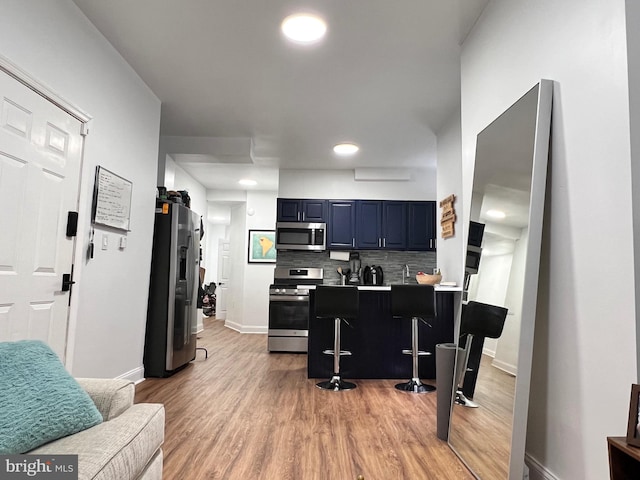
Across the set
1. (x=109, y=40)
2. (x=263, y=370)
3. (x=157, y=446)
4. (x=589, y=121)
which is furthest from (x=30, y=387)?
(x=263, y=370)

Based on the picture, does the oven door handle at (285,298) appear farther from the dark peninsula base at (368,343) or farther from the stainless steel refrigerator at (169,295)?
the dark peninsula base at (368,343)

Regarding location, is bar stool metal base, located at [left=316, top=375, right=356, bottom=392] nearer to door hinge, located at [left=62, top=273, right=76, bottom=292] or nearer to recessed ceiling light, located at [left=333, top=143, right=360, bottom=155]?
door hinge, located at [left=62, top=273, right=76, bottom=292]

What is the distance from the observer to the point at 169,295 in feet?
13.8

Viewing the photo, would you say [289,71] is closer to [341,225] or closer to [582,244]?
[582,244]

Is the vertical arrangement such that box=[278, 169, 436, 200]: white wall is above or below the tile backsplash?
above

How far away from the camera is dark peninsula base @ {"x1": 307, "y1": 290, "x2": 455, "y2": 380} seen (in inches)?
163

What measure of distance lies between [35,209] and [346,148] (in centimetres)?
380

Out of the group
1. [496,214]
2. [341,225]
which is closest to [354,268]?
[341,225]

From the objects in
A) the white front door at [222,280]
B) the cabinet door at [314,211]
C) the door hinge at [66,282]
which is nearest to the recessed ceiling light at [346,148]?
the cabinet door at [314,211]

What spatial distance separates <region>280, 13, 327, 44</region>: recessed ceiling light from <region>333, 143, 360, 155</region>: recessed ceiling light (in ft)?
7.68

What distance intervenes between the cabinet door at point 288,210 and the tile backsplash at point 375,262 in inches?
20.5

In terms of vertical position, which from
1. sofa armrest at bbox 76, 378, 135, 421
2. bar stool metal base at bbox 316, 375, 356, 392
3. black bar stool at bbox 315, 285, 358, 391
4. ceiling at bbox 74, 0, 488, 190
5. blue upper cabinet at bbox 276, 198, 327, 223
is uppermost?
ceiling at bbox 74, 0, 488, 190

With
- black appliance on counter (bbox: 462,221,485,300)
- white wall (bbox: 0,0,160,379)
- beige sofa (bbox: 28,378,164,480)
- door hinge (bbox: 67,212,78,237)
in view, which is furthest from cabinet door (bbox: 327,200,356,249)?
beige sofa (bbox: 28,378,164,480)

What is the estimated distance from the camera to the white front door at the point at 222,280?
32.6 ft
